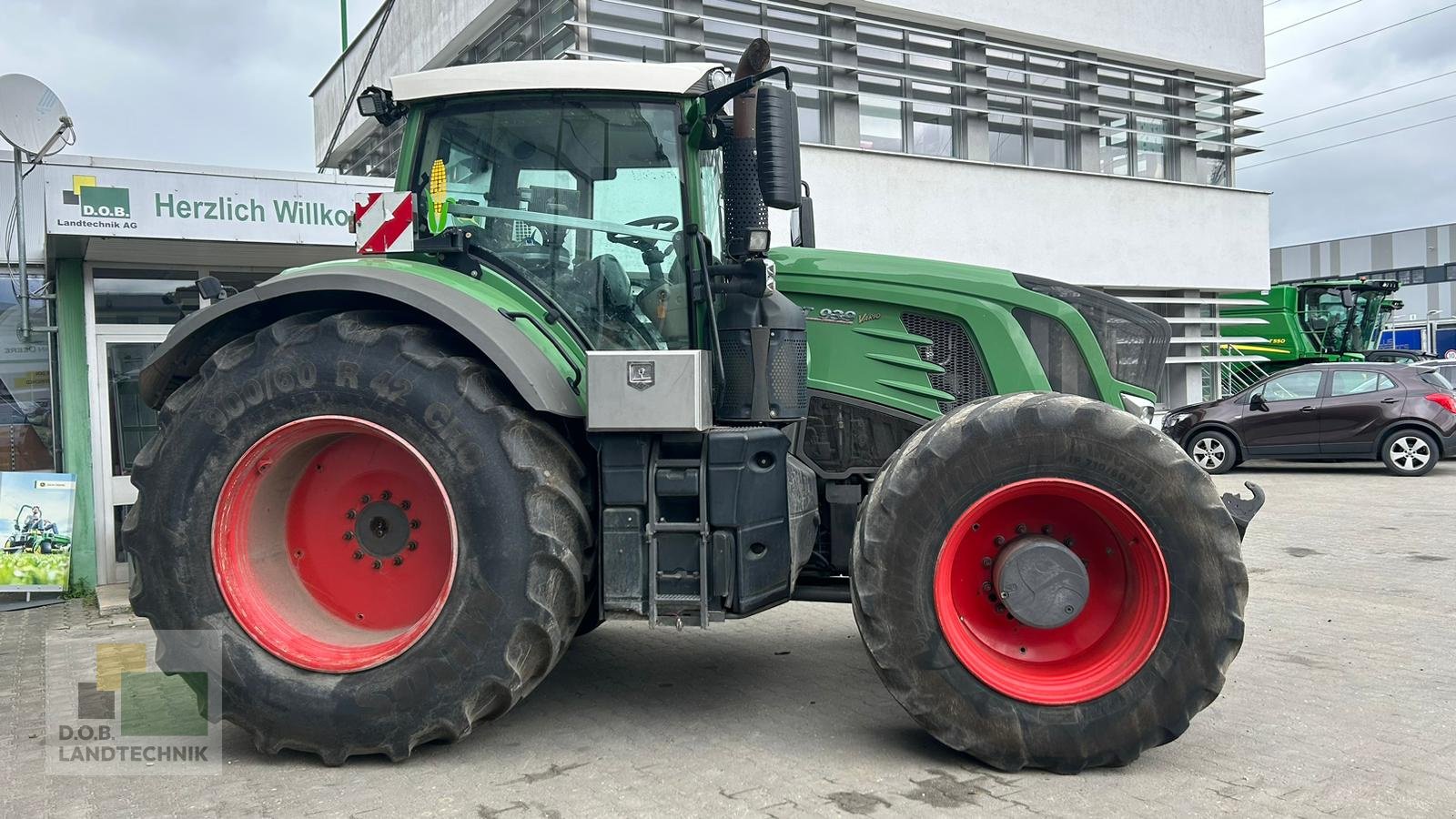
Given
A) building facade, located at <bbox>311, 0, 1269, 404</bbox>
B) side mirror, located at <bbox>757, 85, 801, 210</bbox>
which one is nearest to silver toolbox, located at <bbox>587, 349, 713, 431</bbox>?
side mirror, located at <bbox>757, 85, 801, 210</bbox>

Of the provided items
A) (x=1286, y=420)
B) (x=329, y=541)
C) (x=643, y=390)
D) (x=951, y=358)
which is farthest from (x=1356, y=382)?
(x=329, y=541)

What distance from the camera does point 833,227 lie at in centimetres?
1459

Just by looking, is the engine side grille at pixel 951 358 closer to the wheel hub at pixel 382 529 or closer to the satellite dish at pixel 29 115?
the wheel hub at pixel 382 529

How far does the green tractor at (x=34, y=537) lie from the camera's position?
7.80 metres

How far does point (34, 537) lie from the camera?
786 cm

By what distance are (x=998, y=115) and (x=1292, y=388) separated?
227 inches

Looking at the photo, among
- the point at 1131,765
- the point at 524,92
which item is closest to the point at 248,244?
the point at 524,92

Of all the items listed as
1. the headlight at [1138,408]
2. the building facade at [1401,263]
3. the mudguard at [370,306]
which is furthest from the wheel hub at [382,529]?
the building facade at [1401,263]

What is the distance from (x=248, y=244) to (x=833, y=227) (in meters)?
8.30

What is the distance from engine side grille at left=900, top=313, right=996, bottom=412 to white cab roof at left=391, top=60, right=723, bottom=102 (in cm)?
143

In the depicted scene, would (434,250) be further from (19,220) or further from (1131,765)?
(19,220)

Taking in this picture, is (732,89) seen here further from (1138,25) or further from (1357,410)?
(1138,25)

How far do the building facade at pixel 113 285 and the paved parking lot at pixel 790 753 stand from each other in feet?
7.30

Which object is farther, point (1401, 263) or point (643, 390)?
point (1401, 263)
